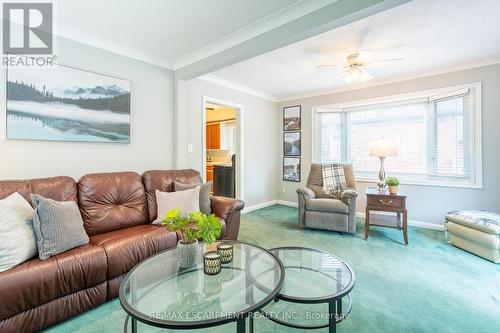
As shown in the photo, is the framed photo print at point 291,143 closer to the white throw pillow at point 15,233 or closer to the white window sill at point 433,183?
the white window sill at point 433,183

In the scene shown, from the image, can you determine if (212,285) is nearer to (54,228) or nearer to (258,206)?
(54,228)

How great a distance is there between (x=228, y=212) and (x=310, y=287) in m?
1.23

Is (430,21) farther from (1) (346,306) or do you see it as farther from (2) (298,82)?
(1) (346,306)

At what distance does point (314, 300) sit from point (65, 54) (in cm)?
305

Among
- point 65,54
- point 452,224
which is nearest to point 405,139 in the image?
point 452,224

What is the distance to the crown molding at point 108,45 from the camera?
2340mm

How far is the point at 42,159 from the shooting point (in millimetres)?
2289

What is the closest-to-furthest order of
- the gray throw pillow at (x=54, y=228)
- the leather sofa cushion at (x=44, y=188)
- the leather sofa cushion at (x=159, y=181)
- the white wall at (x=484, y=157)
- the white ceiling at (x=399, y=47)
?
1. the gray throw pillow at (x=54, y=228)
2. the leather sofa cushion at (x=44, y=188)
3. the white ceiling at (x=399, y=47)
4. the leather sofa cushion at (x=159, y=181)
5. the white wall at (x=484, y=157)

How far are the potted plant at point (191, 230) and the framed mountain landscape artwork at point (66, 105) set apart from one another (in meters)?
1.70

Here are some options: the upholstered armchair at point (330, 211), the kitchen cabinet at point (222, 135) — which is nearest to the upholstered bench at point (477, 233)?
the upholstered armchair at point (330, 211)

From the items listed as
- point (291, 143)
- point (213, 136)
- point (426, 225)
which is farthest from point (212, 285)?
point (213, 136)

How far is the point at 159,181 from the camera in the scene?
2.71 meters

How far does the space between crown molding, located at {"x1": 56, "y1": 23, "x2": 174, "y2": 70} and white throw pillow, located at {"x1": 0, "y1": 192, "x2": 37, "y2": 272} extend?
1.65 metres

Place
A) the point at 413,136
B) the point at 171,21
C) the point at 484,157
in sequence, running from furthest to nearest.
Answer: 1. the point at 413,136
2. the point at 484,157
3. the point at 171,21
